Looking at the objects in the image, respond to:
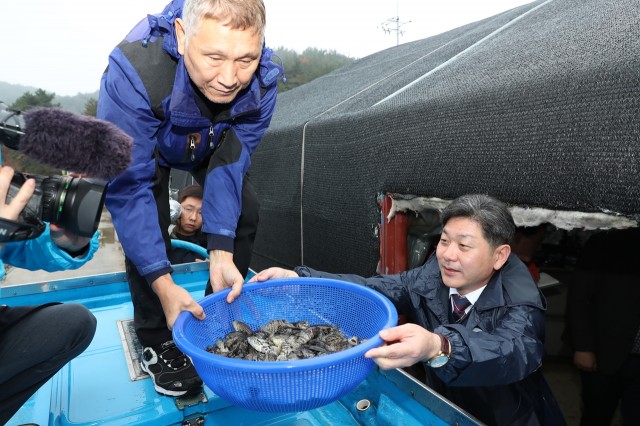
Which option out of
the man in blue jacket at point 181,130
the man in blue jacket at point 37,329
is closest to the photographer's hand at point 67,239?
the man in blue jacket at point 37,329

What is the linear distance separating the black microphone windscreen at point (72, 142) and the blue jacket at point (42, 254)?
1.26 feet

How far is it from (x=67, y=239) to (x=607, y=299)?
2.60 meters

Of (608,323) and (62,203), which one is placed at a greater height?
(62,203)

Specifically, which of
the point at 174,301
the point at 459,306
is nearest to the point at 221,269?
the point at 174,301

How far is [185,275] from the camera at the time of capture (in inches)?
127

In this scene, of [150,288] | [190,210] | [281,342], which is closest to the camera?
[281,342]

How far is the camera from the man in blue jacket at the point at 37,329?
4.38 feet

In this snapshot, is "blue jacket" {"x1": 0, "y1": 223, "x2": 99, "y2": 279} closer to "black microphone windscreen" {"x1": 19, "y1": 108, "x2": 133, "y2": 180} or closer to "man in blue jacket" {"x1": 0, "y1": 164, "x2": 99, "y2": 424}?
"man in blue jacket" {"x1": 0, "y1": 164, "x2": 99, "y2": 424}

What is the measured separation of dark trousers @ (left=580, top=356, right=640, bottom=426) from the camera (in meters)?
2.29

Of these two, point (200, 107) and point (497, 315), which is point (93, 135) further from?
point (497, 315)

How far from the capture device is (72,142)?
39.5 inches

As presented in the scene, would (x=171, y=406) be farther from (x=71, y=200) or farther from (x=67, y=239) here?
(x=71, y=200)

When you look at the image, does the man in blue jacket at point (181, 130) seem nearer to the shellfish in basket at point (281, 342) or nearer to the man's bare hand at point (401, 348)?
the shellfish in basket at point (281, 342)

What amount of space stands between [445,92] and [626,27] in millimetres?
718
